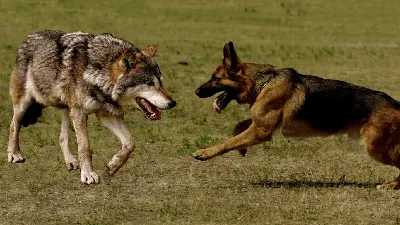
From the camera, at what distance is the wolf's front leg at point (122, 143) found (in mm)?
11133

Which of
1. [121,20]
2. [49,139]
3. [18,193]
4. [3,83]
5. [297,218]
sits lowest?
[121,20]

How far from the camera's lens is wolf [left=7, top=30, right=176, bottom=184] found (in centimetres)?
1070

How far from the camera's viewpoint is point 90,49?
1098 cm

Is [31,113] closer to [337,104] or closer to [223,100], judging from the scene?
[223,100]

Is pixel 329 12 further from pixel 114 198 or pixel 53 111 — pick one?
pixel 114 198

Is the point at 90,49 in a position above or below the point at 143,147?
above

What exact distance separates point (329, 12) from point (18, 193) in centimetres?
2376

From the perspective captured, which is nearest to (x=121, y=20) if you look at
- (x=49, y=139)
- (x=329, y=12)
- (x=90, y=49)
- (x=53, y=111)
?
(x=329, y=12)

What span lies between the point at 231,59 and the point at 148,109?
1.10m

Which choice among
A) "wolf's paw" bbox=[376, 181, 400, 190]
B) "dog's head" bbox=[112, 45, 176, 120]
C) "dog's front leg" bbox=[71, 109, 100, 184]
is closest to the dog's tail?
"dog's front leg" bbox=[71, 109, 100, 184]

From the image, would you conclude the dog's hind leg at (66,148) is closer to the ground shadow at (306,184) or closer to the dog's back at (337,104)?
the ground shadow at (306,184)

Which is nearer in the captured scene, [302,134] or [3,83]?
[302,134]

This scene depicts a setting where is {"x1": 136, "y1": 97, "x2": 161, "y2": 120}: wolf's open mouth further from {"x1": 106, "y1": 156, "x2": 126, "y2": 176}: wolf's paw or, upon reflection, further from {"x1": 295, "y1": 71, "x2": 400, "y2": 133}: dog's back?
{"x1": 295, "y1": 71, "x2": 400, "y2": 133}: dog's back

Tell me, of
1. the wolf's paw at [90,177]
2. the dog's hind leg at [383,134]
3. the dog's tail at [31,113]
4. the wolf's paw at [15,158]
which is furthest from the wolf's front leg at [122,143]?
the dog's hind leg at [383,134]
